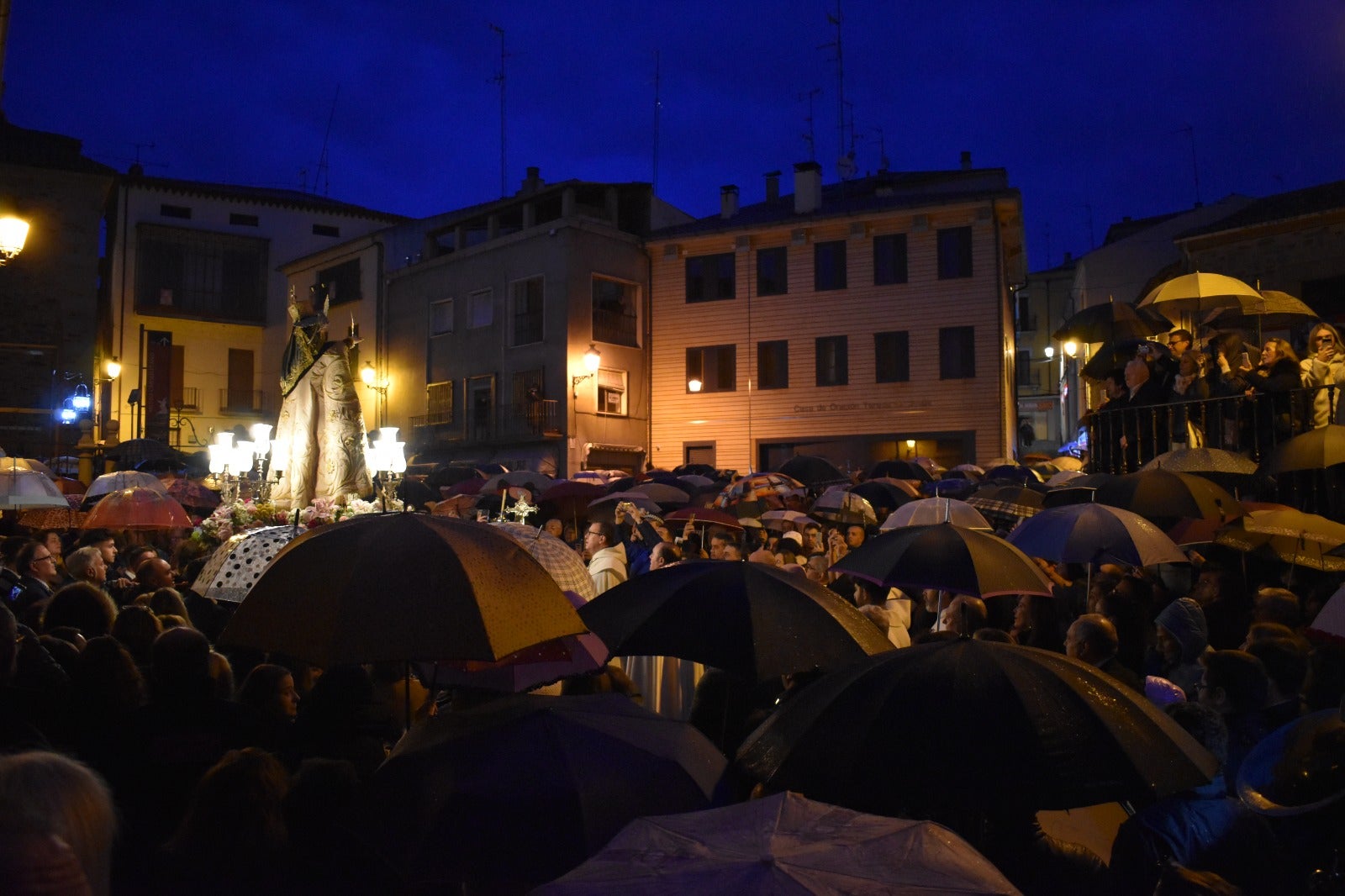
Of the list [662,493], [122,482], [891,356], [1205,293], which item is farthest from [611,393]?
[1205,293]

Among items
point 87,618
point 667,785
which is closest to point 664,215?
point 87,618

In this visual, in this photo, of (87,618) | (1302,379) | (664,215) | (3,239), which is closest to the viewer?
(87,618)

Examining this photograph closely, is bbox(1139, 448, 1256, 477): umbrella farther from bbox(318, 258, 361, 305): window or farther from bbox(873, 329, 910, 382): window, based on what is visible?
bbox(318, 258, 361, 305): window

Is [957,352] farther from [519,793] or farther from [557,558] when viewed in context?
[519,793]

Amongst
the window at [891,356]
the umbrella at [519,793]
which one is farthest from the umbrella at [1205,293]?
the window at [891,356]

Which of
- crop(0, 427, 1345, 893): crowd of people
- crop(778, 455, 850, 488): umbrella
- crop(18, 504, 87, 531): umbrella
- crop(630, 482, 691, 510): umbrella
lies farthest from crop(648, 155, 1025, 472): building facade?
crop(0, 427, 1345, 893): crowd of people

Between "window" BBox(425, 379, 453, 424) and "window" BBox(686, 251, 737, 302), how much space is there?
8431mm

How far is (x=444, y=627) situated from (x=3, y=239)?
7.29m

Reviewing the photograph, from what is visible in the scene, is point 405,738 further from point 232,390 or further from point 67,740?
point 232,390

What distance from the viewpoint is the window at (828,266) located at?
32.8 metres

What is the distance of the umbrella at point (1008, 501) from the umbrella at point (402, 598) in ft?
30.2

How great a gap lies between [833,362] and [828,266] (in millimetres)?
2911

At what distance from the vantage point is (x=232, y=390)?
42.8 meters

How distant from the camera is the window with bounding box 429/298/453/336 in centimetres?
3647
